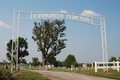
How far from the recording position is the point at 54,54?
→ 3619cm

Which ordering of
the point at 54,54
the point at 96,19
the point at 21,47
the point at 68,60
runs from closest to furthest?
the point at 96,19
the point at 54,54
the point at 21,47
the point at 68,60

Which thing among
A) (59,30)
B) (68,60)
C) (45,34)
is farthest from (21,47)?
(68,60)

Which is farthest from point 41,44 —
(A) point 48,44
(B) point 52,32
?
(B) point 52,32

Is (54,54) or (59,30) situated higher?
(59,30)

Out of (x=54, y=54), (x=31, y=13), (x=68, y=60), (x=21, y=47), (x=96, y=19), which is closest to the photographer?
(x=31, y=13)

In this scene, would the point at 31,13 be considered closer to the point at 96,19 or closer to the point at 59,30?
the point at 96,19

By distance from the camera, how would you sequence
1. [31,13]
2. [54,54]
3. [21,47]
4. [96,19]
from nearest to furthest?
[31,13]
[96,19]
[54,54]
[21,47]

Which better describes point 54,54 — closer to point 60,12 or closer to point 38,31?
point 38,31

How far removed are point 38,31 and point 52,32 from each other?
399 cm

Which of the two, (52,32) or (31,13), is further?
(52,32)

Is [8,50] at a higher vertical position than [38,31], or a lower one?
lower

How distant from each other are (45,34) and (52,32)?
77.6 inches

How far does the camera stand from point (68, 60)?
48.1 m

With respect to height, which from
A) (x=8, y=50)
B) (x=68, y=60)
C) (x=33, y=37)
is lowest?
(x=68, y=60)
